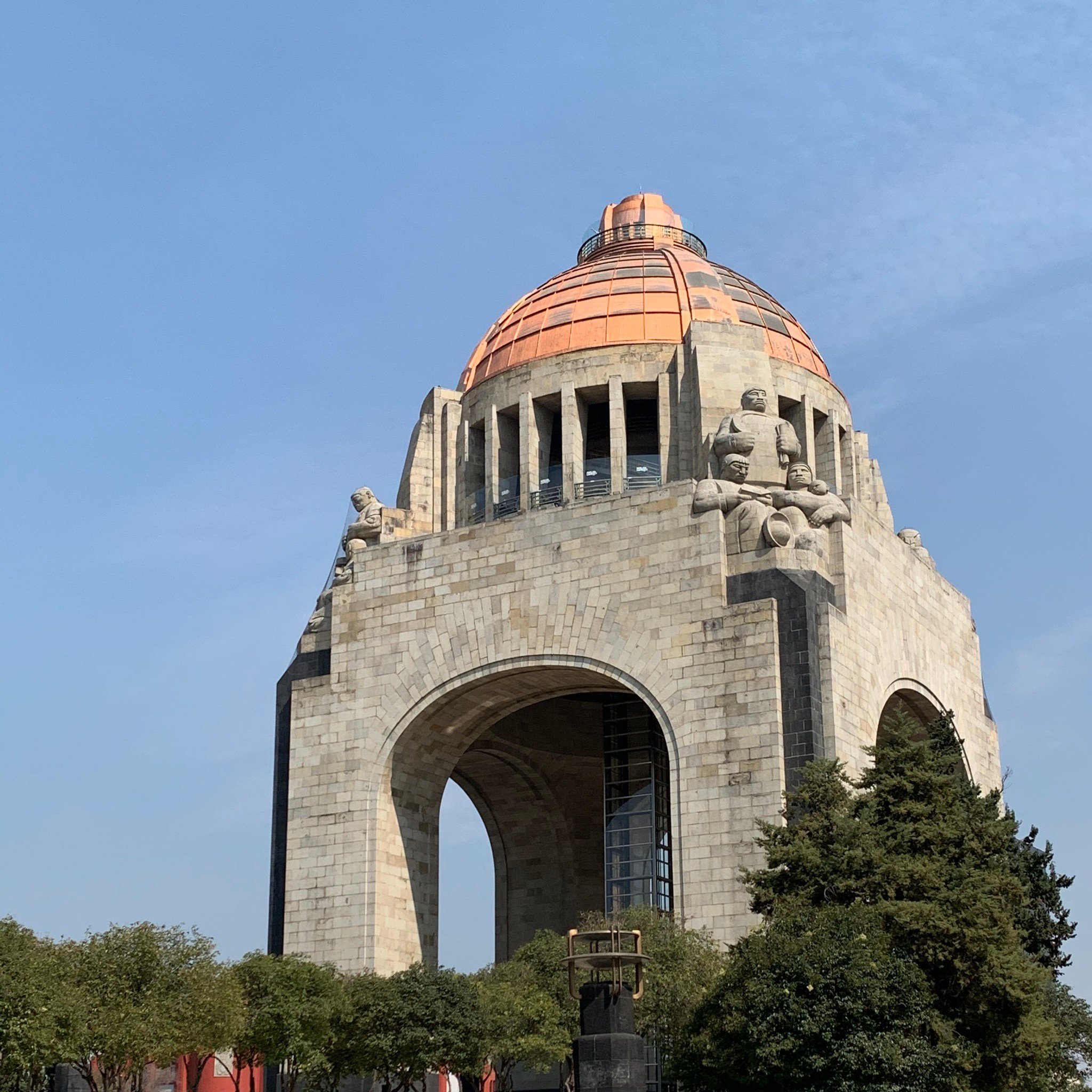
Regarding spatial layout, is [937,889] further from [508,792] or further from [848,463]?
[508,792]

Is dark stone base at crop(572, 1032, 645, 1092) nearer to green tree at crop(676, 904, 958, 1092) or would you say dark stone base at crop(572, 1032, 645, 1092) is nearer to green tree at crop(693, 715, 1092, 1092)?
green tree at crop(676, 904, 958, 1092)

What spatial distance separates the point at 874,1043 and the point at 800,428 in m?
16.2

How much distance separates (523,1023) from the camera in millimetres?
23828

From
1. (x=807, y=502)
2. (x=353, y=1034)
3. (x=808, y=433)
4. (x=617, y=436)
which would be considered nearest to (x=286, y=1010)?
(x=353, y=1034)

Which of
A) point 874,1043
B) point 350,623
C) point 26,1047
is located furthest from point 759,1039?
point 350,623

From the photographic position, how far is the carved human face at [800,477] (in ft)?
92.3

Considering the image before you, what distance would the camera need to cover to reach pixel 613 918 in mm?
25969

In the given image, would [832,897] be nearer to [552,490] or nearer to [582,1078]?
[582,1078]

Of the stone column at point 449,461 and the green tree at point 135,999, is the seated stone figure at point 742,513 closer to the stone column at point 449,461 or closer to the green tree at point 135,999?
the stone column at point 449,461

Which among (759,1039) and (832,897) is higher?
(832,897)

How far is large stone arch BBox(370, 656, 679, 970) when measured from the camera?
27609 millimetres

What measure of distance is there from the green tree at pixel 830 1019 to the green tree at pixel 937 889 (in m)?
0.17

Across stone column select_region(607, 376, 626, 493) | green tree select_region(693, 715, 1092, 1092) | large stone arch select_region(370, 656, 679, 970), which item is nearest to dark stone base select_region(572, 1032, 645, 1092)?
green tree select_region(693, 715, 1092, 1092)

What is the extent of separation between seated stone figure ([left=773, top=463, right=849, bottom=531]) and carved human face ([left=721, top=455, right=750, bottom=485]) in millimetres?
625
